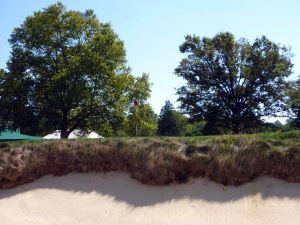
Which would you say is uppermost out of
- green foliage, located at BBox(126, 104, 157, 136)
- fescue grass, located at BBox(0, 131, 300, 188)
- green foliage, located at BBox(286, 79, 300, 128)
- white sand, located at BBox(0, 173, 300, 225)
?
green foliage, located at BBox(286, 79, 300, 128)

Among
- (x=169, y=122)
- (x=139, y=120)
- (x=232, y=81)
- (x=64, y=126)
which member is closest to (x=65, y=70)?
(x=64, y=126)

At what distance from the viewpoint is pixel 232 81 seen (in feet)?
134

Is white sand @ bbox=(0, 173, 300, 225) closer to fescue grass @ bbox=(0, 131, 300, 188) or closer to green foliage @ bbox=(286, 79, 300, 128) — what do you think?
fescue grass @ bbox=(0, 131, 300, 188)

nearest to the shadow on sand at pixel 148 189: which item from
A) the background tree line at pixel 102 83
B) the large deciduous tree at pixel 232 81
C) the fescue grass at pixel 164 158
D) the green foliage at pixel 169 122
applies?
the fescue grass at pixel 164 158

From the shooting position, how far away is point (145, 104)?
1451 inches

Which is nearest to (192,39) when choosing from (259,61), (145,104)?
(259,61)

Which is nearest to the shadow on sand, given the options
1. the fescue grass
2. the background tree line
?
the fescue grass

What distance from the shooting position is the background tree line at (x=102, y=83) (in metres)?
33.2

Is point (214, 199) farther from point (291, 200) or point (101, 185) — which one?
point (101, 185)

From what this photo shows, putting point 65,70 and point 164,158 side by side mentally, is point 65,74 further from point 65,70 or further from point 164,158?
point 164,158

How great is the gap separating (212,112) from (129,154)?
3009 centimetres

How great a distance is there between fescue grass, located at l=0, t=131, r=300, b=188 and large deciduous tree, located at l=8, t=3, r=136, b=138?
2045cm

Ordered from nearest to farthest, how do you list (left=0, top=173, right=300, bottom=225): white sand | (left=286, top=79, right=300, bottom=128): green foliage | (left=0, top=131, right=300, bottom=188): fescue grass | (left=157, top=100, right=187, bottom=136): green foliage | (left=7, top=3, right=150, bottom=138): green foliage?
(left=0, top=173, right=300, bottom=225): white sand → (left=0, top=131, right=300, bottom=188): fescue grass → (left=7, top=3, right=150, bottom=138): green foliage → (left=286, top=79, right=300, bottom=128): green foliage → (left=157, top=100, right=187, bottom=136): green foliage

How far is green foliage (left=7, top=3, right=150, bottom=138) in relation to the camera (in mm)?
33094
